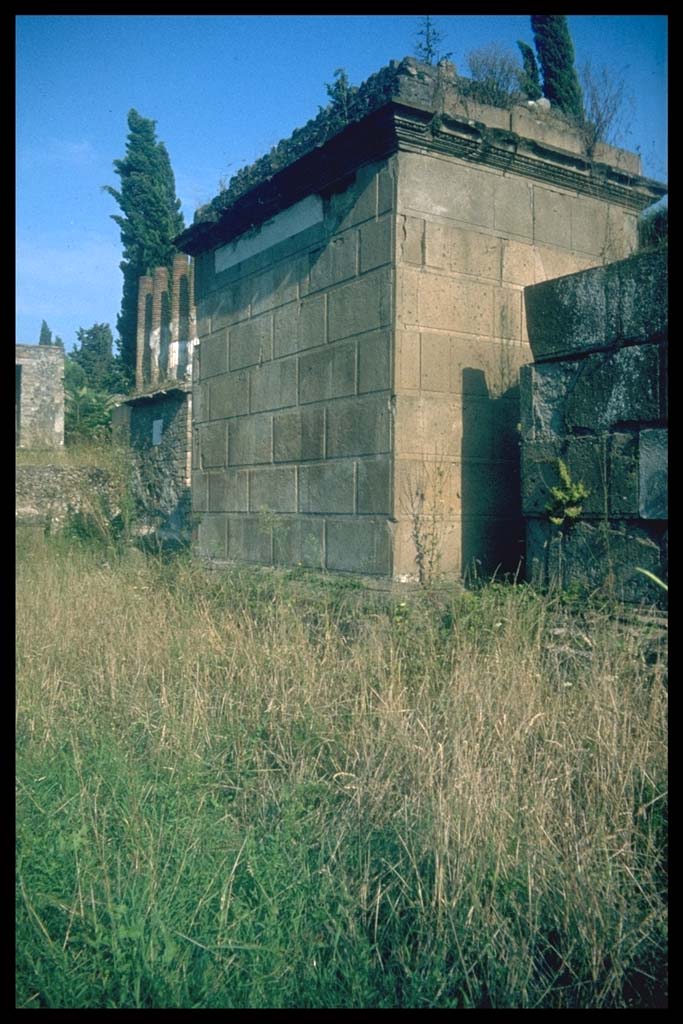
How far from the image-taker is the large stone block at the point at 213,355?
20.4 feet

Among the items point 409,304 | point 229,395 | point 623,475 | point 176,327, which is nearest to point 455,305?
point 409,304

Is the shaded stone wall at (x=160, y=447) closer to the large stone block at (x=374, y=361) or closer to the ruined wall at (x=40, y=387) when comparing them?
the large stone block at (x=374, y=361)

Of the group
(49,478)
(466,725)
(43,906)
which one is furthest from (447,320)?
(49,478)

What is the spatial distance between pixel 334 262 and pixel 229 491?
205cm

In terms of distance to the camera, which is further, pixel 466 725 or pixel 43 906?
pixel 466 725

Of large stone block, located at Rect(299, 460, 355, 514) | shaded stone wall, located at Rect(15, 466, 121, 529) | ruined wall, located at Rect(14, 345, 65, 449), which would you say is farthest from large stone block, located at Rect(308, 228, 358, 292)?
ruined wall, located at Rect(14, 345, 65, 449)

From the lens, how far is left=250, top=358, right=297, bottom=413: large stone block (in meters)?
5.41

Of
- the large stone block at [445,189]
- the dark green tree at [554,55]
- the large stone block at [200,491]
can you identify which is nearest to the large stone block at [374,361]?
the large stone block at [445,189]

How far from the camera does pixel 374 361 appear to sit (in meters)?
4.62

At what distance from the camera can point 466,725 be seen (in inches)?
110

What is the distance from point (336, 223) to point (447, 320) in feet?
3.37

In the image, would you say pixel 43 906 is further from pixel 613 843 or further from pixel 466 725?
pixel 613 843

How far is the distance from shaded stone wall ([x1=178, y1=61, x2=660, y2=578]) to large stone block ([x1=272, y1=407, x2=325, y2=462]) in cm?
2

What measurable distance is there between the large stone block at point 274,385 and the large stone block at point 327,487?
1.86 ft
